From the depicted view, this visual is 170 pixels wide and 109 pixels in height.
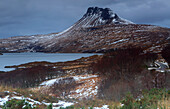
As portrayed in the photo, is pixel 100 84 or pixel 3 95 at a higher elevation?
pixel 3 95

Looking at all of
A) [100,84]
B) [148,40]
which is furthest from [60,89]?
[148,40]

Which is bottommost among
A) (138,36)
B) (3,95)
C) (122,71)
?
(122,71)

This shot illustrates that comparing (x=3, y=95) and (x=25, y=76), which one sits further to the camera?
(x=25, y=76)

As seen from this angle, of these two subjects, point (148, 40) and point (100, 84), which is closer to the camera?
point (100, 84)

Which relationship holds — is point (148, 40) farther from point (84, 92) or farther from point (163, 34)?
point (84, 92)

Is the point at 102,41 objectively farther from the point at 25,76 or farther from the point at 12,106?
the point at 12,106

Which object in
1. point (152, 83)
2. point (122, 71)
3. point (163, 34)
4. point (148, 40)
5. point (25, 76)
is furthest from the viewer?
point (163, 34)

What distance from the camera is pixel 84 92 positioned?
93.8 ft

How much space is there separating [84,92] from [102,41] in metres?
170

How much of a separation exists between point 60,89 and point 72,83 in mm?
3983

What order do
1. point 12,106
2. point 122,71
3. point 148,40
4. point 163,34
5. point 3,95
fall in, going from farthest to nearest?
point 163,34 < point 148,40 < point 122,71 < point 3,95 < point 12,106

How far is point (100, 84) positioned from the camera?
29828mm

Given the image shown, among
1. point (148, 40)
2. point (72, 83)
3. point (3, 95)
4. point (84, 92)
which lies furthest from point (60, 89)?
A: point (148, 40)

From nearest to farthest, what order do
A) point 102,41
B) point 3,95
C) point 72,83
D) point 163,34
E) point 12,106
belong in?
point 12,106, point 3,95, point 72,83, point 163,34, point 102,41
